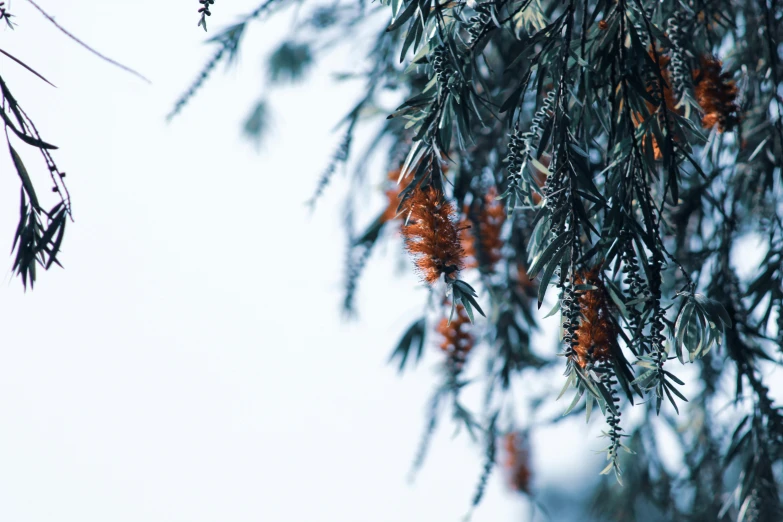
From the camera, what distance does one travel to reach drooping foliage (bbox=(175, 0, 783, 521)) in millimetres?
709

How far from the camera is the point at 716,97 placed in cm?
97

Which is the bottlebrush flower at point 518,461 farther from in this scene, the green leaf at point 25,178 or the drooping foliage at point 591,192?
the green leaf at point 25,178

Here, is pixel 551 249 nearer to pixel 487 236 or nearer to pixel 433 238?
pixel 433 238

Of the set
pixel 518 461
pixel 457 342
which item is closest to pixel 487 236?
pixel 457 342

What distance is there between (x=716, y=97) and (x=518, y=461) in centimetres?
118

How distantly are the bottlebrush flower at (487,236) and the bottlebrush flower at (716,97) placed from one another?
42 cm

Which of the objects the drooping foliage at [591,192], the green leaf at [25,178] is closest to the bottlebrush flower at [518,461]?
the drooping foliage at [591,192]

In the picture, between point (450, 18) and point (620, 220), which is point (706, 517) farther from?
point (450, 18)

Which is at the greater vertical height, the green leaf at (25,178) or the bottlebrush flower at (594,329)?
the green leaf at (25,178)

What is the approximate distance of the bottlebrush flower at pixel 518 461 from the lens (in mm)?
1848

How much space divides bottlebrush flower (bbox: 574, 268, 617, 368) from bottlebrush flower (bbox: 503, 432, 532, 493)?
1213mm

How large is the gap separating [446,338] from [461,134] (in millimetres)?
620

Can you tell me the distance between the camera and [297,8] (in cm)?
157

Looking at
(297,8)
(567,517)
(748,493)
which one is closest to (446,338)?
(748,493)
